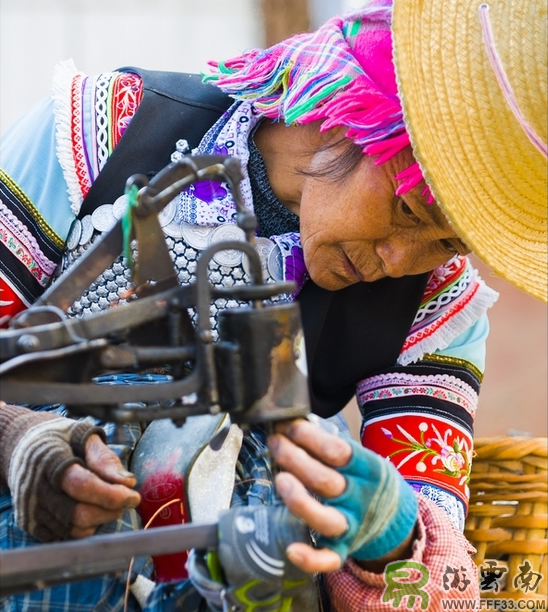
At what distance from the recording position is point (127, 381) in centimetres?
154

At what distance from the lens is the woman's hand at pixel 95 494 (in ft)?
3.99

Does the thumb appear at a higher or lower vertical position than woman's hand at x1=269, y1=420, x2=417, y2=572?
lower

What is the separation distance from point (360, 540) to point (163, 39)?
149 inches

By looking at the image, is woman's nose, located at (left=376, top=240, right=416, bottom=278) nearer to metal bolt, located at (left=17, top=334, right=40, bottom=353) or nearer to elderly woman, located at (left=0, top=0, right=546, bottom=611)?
elderly woman, located at (left=0, top=0, right=546, bottom=611)

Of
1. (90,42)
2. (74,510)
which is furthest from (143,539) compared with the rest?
(90,42)

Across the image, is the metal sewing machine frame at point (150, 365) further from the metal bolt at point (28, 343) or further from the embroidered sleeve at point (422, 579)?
the embroidered sleeve at point (422, 579)

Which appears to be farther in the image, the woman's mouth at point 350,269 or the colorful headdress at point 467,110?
the woman's mouth at point 350,269

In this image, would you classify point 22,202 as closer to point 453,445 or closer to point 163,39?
point 453,445

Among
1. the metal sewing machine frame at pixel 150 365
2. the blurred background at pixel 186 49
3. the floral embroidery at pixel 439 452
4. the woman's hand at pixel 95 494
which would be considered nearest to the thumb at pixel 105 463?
the woman's hand at pixel 95 494

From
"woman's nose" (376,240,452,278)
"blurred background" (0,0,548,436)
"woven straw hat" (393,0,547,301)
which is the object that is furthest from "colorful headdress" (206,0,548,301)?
"blurred background" (0,0,548,436)

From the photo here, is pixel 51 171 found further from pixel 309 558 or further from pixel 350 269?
pixel 309 558

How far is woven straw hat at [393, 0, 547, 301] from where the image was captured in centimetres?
129

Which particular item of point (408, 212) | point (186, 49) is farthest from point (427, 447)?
point (186, 49)

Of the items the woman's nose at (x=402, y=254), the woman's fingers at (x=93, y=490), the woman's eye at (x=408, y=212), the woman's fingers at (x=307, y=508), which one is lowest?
the woman's fingers at (x=93, y=490)
